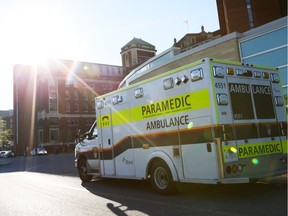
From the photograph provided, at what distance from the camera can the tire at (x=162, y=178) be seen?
297 inches

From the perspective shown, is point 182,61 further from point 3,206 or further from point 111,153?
point 3,206

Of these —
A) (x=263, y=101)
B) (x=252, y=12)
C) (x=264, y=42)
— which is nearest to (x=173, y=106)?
(x=263, y=101)

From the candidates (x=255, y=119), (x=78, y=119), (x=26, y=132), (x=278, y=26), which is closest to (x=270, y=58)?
(x=278, y=26)

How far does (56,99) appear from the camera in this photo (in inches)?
2591

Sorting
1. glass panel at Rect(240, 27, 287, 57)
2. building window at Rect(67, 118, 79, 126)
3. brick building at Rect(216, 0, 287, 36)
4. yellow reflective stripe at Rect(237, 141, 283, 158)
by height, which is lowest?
yellow reflective stripe at Rect(237, 141, 283, 158)

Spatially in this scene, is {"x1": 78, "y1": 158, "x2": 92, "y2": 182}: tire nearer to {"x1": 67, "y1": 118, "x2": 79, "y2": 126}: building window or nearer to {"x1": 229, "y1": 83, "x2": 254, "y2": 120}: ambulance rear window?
{"x1": 229, "y1": 83, "x2": 254, "y2": 120}: ambulance rear window

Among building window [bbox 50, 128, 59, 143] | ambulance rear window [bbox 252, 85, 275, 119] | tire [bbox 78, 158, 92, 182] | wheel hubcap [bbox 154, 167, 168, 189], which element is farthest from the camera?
building window [bbox 50, 128, 59, 143]

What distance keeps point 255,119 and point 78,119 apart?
63.2 metres

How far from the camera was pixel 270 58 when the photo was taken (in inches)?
626

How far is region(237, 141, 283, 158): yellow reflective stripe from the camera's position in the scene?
267 inches

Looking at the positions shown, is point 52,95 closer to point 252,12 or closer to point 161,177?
point 252,12

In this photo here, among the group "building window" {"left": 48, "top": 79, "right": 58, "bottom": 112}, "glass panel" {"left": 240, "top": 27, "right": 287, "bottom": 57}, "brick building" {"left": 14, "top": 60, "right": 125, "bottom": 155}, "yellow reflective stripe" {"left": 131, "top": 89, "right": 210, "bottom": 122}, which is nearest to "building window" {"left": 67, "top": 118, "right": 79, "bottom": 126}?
"brick building" {"left": 14, "top": 60, "right": 125, "bottom": 155}

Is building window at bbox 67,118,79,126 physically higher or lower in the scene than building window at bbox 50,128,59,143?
higher

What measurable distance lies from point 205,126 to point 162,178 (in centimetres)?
201
